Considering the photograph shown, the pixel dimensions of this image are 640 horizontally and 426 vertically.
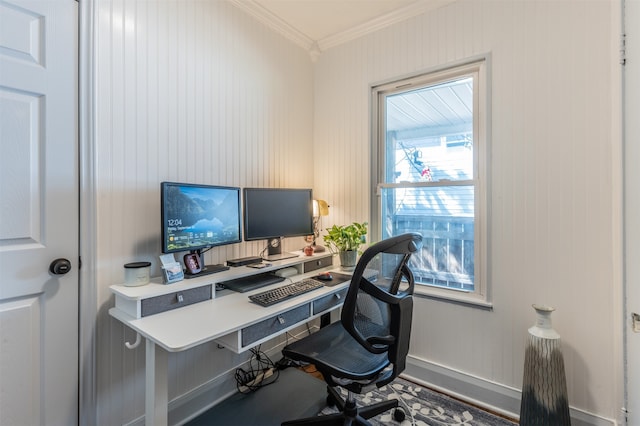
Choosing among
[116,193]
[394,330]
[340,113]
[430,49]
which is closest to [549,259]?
[394,330]

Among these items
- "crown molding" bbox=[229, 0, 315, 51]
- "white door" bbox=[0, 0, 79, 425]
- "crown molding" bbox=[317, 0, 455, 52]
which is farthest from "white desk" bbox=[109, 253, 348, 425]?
"crown molding" bbox=[317, 0, 455, 52]

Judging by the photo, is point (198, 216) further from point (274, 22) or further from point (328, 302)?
point (274, 22)

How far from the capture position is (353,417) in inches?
59.1

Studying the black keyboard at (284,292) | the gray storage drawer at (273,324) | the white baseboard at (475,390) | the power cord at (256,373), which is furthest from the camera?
the power cord at (256,373)

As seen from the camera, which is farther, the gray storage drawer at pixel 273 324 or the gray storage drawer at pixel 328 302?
the gray storage drawer at pixel 328 302

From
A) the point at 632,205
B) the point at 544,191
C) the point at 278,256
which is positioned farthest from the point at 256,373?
the point at 632,205

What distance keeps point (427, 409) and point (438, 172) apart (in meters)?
1.54

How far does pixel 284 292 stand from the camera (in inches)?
61.1

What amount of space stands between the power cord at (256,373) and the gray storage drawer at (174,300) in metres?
0.83

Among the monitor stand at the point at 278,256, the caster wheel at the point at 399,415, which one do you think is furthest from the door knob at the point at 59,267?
the caster wheel at the point at 399,415

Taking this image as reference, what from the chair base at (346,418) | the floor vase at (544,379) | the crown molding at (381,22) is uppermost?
the crown molding at (381,22)

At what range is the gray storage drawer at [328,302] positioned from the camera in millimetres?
1608

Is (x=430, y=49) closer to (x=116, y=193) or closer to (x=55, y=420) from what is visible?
(x=116, y=193)

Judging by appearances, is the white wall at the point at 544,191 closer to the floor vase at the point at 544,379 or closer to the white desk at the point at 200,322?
the floor vase at the point at 544,379
